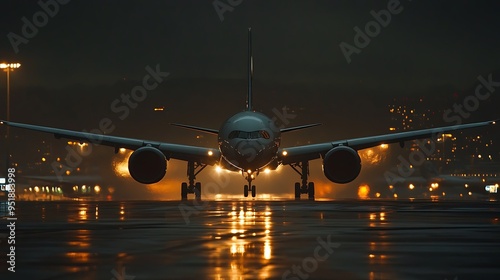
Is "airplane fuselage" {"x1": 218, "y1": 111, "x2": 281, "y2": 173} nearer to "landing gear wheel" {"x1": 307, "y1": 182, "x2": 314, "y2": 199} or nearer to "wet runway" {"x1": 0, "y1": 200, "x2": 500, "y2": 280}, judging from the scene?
"landing gear wheel" {"x1": 307, "y1": 182, "x2": 314, "y2": 199}

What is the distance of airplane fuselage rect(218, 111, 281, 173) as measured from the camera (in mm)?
52766

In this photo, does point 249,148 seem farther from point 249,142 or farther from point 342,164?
point 342,164

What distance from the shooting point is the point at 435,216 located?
107ft

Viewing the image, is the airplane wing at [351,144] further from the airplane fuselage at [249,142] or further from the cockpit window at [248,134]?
the cockpit window at [248,134]

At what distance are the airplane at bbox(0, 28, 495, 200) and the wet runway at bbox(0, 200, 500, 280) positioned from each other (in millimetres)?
23875

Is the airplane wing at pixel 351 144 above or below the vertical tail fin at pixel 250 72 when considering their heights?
below

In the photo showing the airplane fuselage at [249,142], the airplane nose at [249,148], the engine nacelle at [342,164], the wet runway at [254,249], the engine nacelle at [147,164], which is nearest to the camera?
the wet runway at [254,249]

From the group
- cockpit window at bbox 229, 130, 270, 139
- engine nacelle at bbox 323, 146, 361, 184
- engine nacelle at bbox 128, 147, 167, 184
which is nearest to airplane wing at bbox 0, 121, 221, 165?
engine nacelle at bbox 128, 147, 167, 184

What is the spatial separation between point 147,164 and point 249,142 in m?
6.39

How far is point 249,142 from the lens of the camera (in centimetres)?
5266

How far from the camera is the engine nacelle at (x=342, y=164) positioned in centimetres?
5422

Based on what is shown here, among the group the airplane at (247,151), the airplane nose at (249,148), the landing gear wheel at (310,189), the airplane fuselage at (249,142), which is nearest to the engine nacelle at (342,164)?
the airplane at (247,151)

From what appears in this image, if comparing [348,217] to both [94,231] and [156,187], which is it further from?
[156,187]

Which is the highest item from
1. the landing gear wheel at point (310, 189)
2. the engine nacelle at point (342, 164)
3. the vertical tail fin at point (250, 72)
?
the vertical tail fin at point (250, 72)
